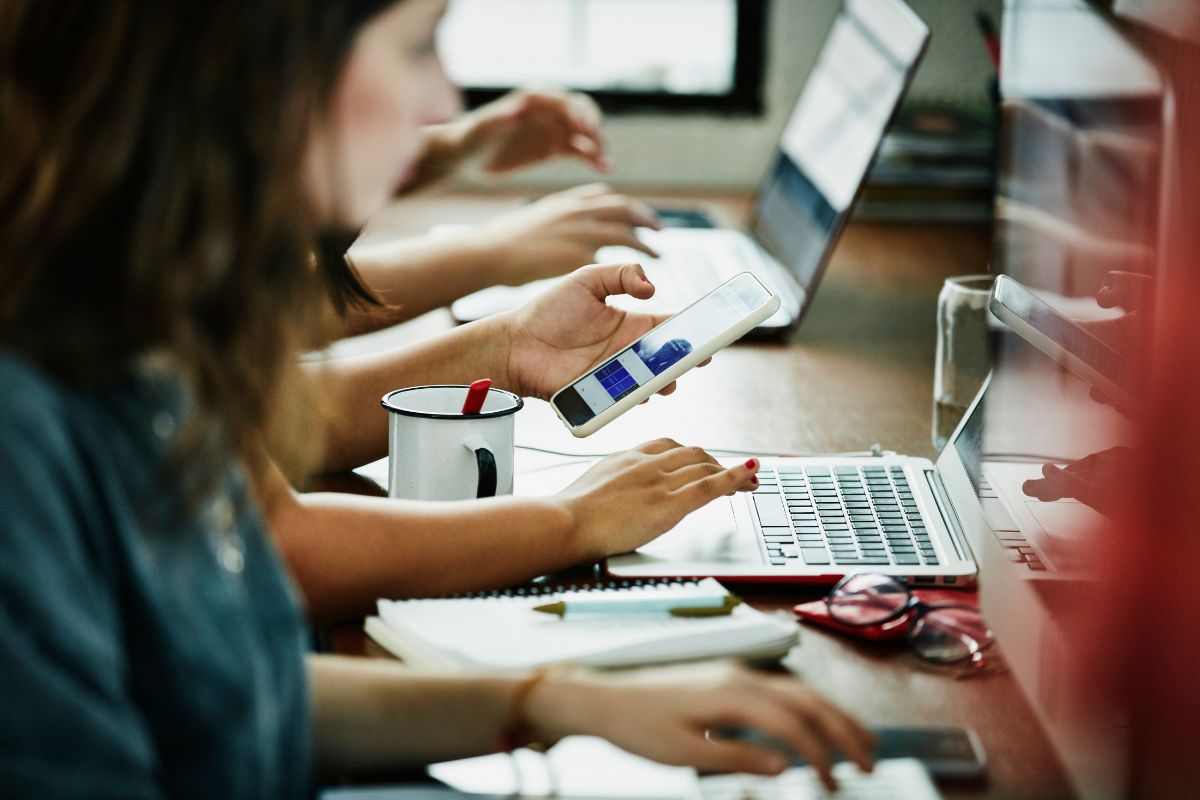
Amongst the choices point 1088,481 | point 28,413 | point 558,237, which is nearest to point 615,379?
point 1088,481

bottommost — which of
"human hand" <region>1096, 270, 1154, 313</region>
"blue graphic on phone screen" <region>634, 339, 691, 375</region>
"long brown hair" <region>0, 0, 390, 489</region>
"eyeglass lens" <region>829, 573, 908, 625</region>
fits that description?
"eyeglass lens" <region>829, 573, 908, 625</region>

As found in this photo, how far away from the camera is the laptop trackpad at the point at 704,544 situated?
95 centimetres

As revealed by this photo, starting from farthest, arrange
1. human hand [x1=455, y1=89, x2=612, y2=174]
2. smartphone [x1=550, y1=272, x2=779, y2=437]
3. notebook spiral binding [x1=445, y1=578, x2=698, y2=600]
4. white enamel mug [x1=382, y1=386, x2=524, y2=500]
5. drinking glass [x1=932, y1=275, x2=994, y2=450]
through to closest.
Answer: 1. human hand [x1=455, y1=89, x2=612, y2=174]
2. drinking glass [x1=932, y1=275, x2=994, y2=450]
3. smartphone [x1=550, y1=272, x2=779, y2=437]
4. white enamel mug [x1=382, y1=386, x2=524, y2=500]
5. notebook spiral binding [x1=445, y1=578, x2=698, y2=600]

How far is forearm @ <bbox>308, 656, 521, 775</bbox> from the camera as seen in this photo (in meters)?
0.70

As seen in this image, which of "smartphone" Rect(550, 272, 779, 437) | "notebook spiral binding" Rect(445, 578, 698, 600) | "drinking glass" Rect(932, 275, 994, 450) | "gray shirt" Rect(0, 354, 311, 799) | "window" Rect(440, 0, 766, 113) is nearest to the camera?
"gray shirt" Rect(0, 354, 311, 799)

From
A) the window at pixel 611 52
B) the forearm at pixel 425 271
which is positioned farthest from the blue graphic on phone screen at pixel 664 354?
the window at pixel 611 52

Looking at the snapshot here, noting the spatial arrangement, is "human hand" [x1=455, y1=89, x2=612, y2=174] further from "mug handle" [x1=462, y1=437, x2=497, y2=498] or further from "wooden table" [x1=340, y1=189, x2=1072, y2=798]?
"mug handle" [x1=462, y1=437, x2=497, y2=498]

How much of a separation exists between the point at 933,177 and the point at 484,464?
137 cm

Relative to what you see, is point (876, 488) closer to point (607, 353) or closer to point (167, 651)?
point (607, 353)

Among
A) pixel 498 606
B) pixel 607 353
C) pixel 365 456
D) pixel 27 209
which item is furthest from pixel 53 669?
pixel 607 353

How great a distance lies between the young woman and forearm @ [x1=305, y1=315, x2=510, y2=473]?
45 centimetres

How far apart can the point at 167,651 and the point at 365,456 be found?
22.6 inches

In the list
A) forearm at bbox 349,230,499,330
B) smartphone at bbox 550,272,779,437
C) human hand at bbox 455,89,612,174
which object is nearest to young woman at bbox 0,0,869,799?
smartphone at bbox 550,272,779,437

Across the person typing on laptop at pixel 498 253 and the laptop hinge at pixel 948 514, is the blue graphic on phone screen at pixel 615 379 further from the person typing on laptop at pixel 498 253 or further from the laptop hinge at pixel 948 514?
the person typing on laptop at pixel 498 253
